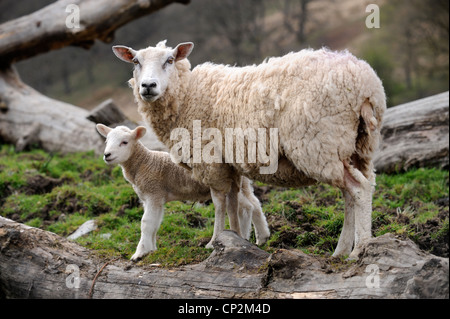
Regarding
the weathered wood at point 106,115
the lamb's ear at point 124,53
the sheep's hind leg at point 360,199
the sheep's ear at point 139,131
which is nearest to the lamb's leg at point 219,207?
the sheep's ear at point 139,131

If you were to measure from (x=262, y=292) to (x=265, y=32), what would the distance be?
22033 millimetres

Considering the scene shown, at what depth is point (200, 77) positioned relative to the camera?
561 centimetres

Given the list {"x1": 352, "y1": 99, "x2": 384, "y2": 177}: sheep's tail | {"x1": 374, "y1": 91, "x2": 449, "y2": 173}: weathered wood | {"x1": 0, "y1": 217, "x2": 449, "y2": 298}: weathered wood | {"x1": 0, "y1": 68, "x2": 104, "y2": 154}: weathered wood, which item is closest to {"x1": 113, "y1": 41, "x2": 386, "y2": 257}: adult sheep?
{"x1": 352, "y1": 99, "x2": 384, "y2": 177}: sheep's tail

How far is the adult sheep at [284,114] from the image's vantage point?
14.9 ft

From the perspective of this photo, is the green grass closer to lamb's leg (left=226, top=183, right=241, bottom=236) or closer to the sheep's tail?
lamb's leg (left=226, top=183, right=241, bottom=236)

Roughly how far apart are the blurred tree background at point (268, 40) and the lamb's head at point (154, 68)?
42.6 feet

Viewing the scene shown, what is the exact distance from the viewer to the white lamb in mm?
5574

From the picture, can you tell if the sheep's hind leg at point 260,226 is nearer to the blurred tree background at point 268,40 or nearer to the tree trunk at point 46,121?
Result: the tree trunk at point 46,121

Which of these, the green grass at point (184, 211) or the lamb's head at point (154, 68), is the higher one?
the lamb's head at point (154, 68)

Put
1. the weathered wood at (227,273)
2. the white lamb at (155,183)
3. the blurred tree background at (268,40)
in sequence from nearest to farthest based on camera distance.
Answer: the weathered wood at (227,273) → the white lamb at (155,183) → the blurred tree background at (268,40)

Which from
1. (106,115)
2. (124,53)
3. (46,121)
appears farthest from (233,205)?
(46,121)

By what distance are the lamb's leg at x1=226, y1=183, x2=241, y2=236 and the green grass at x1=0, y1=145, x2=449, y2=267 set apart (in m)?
0.46

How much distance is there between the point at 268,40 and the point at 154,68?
66.9ft
